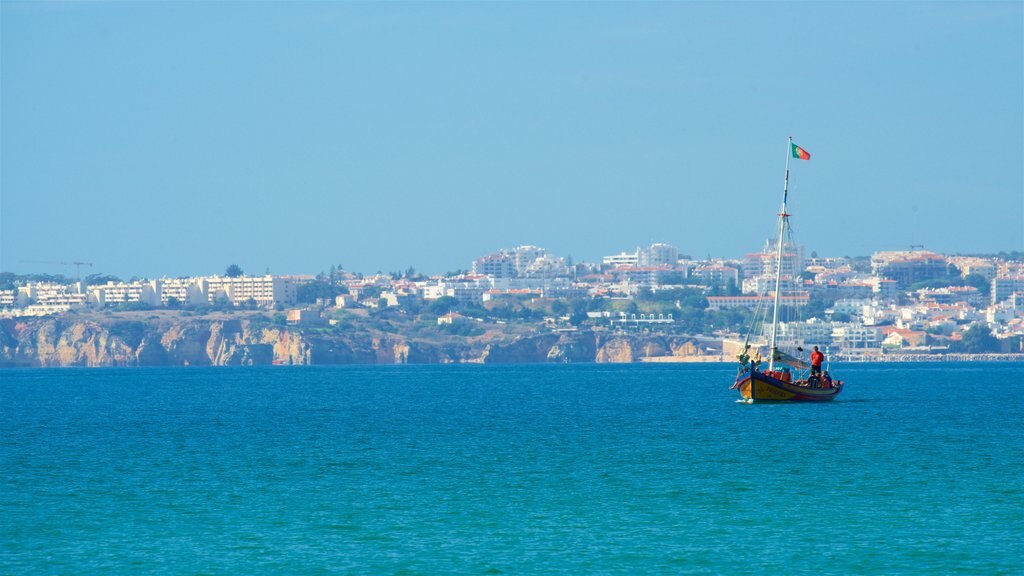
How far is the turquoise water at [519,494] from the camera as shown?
72.7 ft

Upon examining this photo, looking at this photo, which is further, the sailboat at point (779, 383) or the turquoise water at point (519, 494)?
the sailboat at point (779, 383)

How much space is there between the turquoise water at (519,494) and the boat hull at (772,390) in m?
3.30

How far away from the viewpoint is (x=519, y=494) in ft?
94.8

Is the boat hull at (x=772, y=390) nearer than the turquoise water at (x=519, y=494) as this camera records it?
No

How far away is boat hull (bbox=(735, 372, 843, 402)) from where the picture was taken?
58.2m

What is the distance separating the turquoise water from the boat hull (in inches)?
130

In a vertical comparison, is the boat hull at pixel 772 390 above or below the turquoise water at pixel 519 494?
above

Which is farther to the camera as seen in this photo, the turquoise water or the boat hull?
the boat hull

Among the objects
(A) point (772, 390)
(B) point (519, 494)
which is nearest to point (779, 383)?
(A) point (772, 390)

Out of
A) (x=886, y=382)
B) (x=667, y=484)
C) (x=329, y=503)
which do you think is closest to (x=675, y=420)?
(x=667, y=484)

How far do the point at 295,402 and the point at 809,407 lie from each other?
2602cm

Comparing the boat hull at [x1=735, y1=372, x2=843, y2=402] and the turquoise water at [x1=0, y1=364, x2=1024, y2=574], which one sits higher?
the boat hull at [x1=735, y1=372, x2=843, y2=402]

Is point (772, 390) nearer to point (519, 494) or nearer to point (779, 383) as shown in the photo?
point (779, 383)

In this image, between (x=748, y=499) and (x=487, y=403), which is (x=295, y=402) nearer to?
(x=487, y=403)
